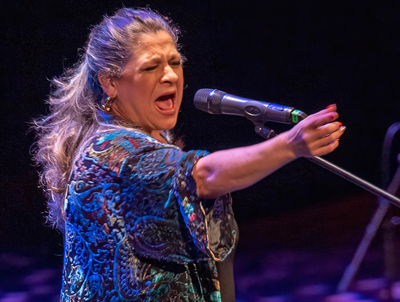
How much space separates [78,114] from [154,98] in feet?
0.72

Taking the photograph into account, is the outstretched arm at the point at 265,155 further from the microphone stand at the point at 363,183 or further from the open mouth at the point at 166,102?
the open mouth at the point at 166,102

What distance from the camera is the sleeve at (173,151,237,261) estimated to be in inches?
31.2

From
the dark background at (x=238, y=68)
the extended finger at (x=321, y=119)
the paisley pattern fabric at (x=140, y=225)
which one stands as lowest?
the paisley pattern fabric at (x=140, y=225)

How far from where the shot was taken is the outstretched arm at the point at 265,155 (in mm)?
687

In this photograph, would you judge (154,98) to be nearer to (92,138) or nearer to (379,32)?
(92,138)

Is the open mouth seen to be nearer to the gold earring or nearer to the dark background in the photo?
the gold earring

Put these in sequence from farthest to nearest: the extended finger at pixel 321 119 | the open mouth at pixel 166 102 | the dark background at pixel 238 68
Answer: the dark background at pixel 238 68, the open mouth at pixel 166 102, the extended finger at pixel 321 119

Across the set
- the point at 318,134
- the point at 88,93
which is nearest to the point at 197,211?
the point at 318,134

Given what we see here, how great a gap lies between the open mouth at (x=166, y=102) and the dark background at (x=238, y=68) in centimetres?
135

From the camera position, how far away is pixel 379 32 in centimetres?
267

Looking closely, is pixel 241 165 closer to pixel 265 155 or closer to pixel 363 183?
pixel 265 155

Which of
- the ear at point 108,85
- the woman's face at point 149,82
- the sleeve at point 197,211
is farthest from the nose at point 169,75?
the sleeve at point 197,211

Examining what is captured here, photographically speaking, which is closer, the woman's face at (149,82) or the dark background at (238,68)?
the woman's face at (149,82)

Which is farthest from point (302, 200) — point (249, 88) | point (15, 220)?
point (15, 220)
